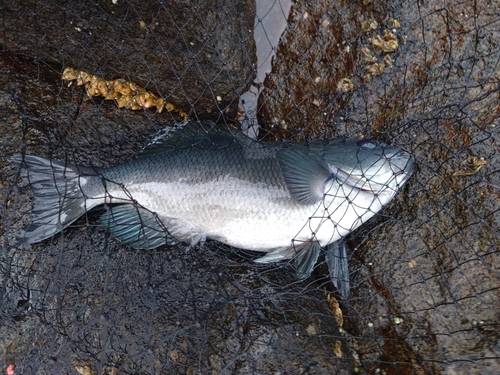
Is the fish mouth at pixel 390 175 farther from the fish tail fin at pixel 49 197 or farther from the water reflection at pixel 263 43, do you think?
the fish tail fin at pixel 49 197

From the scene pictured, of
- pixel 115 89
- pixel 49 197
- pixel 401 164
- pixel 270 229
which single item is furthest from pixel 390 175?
pixel 49 197

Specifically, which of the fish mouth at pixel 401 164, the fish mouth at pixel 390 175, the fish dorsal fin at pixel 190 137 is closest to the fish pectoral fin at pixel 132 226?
the fish dorsal fin at pixel 190 137

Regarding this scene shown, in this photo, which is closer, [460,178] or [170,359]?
[170,359]

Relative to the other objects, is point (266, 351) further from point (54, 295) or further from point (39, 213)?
point (39, 213)

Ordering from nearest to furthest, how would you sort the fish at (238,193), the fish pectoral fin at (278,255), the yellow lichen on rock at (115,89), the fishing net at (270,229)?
the fishing net at (270,229)
the fish at (238,193)
the fish pectoral fin at (278,255)
the yellow lichen on rock at (115,89)

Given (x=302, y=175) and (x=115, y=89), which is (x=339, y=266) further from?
(x=115, y=89)

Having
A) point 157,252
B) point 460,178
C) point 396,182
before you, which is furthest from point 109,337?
point 460,178

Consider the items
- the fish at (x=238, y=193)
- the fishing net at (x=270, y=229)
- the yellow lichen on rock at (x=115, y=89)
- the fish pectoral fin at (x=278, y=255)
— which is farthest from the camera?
the yellow lichen on rock at (x=115, y=89)
